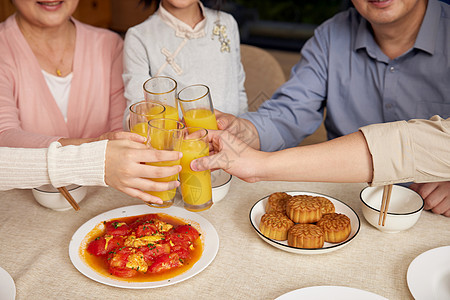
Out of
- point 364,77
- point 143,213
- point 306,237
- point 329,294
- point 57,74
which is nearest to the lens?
point 329,294

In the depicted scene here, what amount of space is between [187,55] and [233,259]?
1119 millimetres

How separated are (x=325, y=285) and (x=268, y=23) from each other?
195 inches

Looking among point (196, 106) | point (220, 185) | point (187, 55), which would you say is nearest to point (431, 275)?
point (220, 185)

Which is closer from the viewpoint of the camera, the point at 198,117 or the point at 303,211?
the point at 303,211

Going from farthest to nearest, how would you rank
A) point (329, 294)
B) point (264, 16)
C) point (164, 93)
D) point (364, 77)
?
1. point (264, 16)
2. point (364, 77)
3. point (164, 93)
4. point (329, 294)

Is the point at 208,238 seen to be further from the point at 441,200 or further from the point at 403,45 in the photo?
the point at 403,45

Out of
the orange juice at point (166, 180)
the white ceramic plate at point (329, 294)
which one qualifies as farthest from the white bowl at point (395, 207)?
the orange juice at point (166, 180)

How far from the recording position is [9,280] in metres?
1.03

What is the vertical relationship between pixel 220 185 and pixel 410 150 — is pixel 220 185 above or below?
below

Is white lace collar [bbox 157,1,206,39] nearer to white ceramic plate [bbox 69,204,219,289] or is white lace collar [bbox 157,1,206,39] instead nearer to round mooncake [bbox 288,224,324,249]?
white ceramic plate [bbox 69,204,219,289]

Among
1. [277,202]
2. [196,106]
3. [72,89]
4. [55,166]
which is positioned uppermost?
[196,106]

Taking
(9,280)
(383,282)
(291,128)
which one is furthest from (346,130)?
(9,280)

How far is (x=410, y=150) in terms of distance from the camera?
44.0 inches

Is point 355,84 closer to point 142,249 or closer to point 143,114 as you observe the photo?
point 143,114
